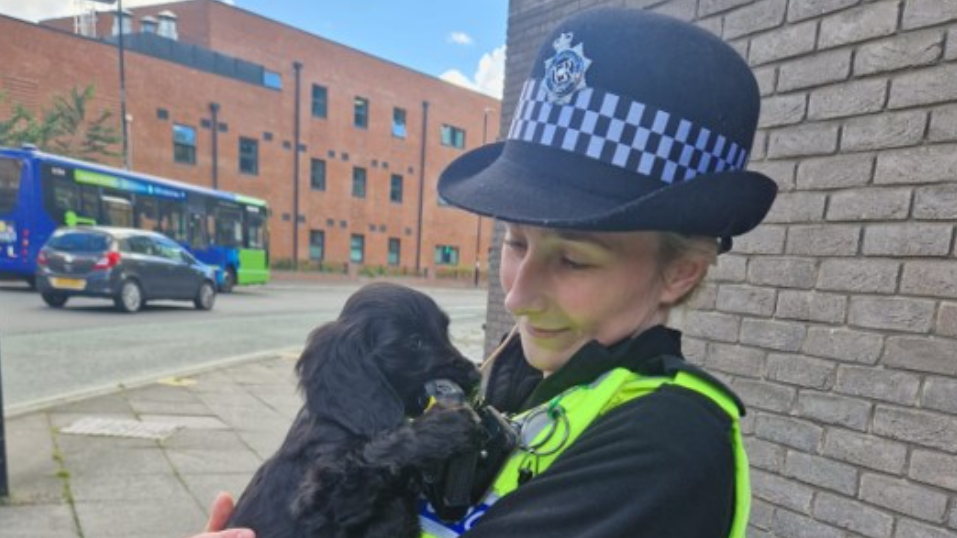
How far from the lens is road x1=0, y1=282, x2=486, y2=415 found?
6586mm

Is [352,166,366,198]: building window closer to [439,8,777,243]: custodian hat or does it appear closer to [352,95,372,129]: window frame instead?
[352,95,372,129]: window frame

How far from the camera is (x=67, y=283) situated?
11.7 m

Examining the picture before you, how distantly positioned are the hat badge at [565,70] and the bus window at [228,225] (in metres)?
20.5

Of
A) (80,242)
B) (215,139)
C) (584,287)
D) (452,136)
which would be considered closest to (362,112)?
(452,136)

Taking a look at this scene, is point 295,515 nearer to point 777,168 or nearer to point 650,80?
point 650,80

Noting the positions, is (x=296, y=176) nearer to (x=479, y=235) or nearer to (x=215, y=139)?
(x=215, y=139)

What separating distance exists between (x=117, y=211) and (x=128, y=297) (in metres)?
5.27

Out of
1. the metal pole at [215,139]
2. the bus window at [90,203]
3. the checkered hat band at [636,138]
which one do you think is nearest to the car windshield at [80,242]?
the bus window at [90,203]

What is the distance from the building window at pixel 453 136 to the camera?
3806cm

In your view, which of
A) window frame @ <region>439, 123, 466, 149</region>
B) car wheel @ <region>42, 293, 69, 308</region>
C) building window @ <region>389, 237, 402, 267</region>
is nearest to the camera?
car wheel @ <region>42, 293, 69, 308</region>

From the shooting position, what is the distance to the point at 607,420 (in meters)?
0.92

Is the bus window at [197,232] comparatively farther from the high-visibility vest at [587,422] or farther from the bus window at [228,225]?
the high-visibility vest at [587,422]

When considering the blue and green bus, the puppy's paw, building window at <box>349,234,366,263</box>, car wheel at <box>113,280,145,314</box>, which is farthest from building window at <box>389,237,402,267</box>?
the puppy's paw

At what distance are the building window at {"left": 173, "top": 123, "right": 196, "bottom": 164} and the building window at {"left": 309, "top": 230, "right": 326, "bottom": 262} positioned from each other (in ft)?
23.5
